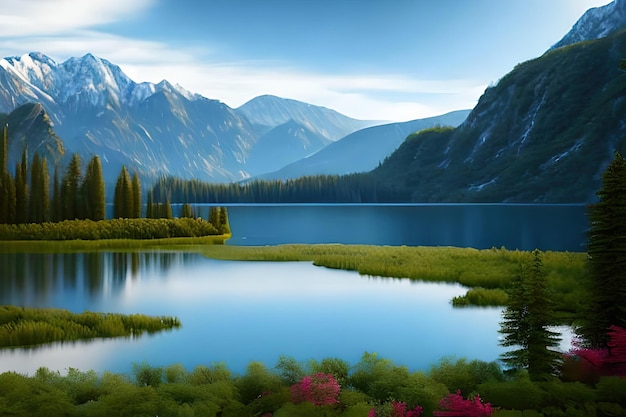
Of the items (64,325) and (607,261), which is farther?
(64,325)

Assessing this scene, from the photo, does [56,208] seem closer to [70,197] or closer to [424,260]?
[70,197]

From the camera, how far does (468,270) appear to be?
162 ft

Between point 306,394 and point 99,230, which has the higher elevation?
point 99,230

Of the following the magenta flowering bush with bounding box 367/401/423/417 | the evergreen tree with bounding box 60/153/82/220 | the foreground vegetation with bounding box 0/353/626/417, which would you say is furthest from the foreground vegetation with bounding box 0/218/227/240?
the magenta flowering bush with bounding box 367/401/423/417

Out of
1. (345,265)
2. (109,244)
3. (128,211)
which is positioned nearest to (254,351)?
(345,265)

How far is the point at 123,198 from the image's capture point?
9738cm

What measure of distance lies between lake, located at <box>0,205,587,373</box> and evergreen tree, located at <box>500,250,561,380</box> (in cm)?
379

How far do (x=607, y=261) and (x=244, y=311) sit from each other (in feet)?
67.5

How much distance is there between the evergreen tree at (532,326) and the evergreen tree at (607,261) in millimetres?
2336

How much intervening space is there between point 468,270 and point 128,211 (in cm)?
6521

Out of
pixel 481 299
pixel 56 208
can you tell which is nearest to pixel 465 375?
pixel 481 299

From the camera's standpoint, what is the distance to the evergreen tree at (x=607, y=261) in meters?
17.7

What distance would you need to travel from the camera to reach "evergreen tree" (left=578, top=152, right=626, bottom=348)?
1773 centimetres

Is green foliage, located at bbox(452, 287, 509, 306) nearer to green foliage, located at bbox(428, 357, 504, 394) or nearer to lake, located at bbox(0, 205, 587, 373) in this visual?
lake, located at bbox(0, 205, 587, 373)
